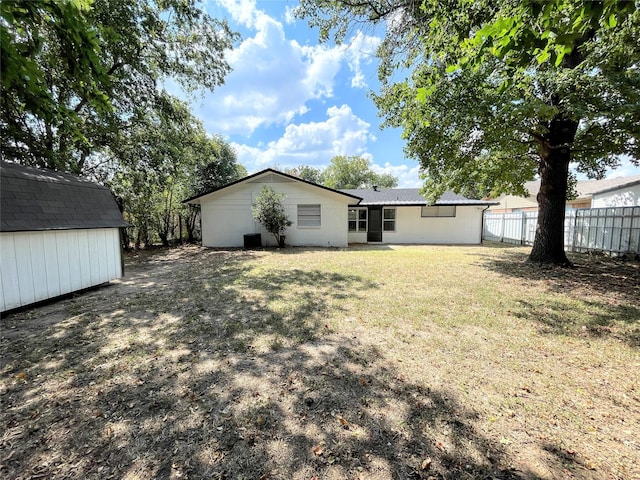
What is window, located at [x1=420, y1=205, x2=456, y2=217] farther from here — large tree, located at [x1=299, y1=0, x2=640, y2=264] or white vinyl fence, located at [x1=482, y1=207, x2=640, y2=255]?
large tree, located at [x1=299, y1=0, x2=640, y2=264]

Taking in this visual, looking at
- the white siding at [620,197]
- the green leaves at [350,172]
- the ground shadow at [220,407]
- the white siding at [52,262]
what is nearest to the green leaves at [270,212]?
the white siding at [52,262]

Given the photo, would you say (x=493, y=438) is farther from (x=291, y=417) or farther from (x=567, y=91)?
(x=567, y=91)

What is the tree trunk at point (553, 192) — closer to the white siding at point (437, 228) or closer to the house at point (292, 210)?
the house at point (292, 210)

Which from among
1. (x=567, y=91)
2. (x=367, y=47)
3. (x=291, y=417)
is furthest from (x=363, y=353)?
(x=367, y=47)

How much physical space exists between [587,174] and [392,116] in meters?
8.91

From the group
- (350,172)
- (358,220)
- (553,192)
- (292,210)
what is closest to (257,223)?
(292,210)

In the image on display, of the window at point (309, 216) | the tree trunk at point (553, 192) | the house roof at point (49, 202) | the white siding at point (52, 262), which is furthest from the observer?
the window at point (309, 216)

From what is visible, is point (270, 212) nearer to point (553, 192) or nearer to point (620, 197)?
point (553, 192)

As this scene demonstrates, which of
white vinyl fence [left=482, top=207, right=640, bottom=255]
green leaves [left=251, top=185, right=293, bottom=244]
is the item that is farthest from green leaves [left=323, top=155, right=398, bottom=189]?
white vinyl fence [left=482, top=207, right=640, bottom=255]

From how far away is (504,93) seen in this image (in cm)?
593

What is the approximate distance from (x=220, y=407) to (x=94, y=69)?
4130 mm

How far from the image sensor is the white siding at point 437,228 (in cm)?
1592

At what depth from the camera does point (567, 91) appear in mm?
5668

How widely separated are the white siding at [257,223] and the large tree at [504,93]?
5.60 meters
